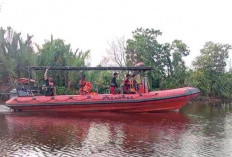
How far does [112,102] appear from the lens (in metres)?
15.5

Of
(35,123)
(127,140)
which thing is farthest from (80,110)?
(127,140)

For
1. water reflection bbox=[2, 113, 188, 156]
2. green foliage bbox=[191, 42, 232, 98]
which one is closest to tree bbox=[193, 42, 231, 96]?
green foliage bbox=[191, 42, 232, 98]

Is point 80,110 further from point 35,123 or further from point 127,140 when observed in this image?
point 127,140

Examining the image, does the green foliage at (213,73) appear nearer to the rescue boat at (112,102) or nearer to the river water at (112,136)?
the rescue boat at (112,102)

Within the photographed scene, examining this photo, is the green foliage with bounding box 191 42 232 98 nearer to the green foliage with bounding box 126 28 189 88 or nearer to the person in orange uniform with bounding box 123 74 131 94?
the green foliage with bounding box 126 28 189 88

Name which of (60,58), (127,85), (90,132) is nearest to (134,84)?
(127,85)

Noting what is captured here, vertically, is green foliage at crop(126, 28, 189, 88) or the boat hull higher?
green foliage at crop(126, 28, 189, 88)

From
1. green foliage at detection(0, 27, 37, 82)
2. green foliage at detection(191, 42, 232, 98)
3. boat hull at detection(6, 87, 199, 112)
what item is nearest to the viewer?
boat hull at detection(6, 87, 199, 112)

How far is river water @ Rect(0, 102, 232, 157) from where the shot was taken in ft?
26.6

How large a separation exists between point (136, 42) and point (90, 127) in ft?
59.6

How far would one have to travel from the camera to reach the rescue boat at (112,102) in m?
15.4

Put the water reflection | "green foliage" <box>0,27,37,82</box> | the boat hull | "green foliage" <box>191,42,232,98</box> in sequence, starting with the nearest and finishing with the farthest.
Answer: the water reflection → the boat hull → "green foliage" <box>0,27,37,82</box> → "green foliage" <box>191,42,232,98</box>

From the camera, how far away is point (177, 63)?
29.3m

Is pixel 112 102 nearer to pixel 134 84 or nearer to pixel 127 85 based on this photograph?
pixel 127 85
